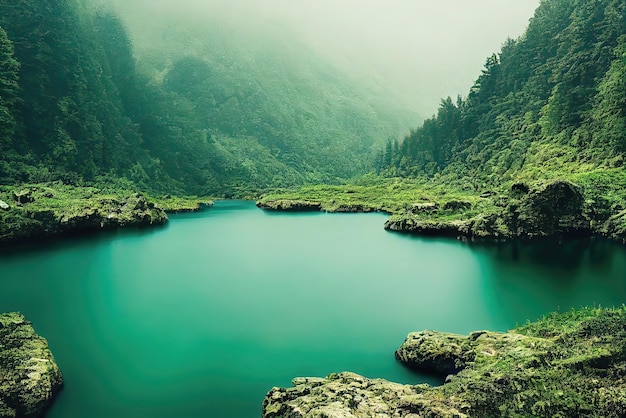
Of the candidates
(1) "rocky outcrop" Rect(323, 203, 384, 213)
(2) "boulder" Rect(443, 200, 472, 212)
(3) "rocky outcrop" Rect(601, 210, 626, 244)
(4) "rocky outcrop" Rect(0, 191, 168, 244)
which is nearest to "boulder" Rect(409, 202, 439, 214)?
(2) "boulder" Rect(443, 200, 472, 212)

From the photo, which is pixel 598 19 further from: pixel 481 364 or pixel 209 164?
pixel 209 164

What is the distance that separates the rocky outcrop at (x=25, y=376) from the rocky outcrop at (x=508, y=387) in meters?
7.51

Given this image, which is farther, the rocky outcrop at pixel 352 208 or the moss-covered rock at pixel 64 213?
the rocky outcrop at pixel 352 208

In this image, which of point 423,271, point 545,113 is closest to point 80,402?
point 423,271

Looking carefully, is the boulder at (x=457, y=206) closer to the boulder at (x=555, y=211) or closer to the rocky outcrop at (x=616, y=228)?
the boulder at (x=555, y=211)

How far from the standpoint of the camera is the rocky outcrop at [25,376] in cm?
1411

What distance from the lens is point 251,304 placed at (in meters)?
26.7

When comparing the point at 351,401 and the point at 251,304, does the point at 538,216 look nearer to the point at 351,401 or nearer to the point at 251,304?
the point at 251,304

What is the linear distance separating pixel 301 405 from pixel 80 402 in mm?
8236

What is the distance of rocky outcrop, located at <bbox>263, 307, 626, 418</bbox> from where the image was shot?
433 inches

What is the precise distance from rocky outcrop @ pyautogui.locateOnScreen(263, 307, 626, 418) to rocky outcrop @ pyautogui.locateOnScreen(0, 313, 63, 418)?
751 cm

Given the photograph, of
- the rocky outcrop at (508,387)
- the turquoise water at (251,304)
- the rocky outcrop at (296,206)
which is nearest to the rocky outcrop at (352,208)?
the rocky outcrop at (296,206)

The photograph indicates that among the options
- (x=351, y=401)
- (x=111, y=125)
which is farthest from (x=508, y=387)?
(x=111, y=125)

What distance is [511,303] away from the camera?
25.8 meters
